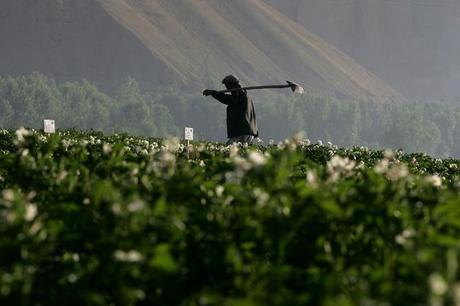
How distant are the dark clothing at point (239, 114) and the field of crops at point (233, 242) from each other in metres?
16.0

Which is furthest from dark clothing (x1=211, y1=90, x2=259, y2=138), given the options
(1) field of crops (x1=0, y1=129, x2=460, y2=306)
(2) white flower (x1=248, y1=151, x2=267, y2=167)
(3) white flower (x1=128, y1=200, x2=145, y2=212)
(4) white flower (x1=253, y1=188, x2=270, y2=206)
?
(3) white flower (x1=128, y1=200, x2=145, y2=212)

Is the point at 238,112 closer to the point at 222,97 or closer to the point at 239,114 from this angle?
the point at 239,114

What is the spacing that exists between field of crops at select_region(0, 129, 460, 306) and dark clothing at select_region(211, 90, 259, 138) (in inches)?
630

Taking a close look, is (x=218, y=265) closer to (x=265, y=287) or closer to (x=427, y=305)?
(x=265, y=287)

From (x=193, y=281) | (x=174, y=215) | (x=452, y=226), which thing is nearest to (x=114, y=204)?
(x=174, y=215)

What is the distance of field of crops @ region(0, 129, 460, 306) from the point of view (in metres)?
3.79

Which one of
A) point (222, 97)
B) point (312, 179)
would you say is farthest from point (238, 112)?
point (312, 179)

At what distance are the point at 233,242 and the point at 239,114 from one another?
17518mm

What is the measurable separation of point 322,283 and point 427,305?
53cm

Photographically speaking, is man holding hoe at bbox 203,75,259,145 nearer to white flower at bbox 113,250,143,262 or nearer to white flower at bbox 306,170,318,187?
white flower at bbox 306,170,318,187

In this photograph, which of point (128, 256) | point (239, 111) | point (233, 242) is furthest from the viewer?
point (239, 111)

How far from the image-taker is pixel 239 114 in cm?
2208

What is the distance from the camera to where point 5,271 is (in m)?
4.18

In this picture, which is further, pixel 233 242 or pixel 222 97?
pixel 222 97
